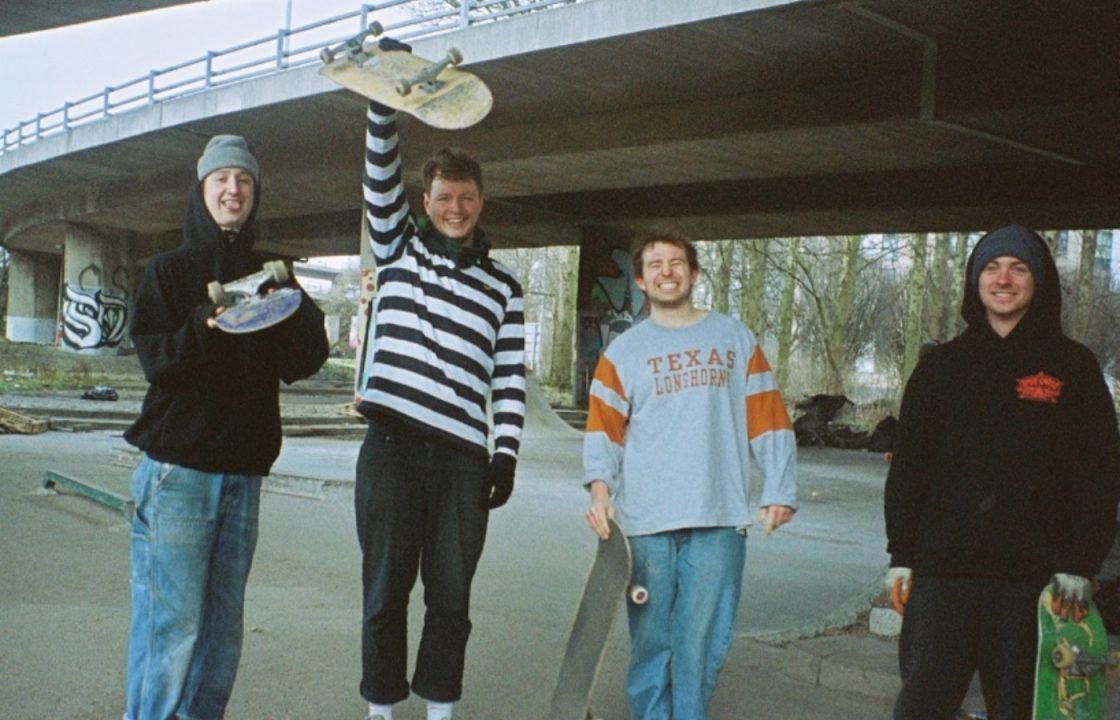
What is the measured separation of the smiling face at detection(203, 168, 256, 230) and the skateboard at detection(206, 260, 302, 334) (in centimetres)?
21

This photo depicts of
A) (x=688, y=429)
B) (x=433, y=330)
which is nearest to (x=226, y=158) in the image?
(x=433, y=330)

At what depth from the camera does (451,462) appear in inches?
146

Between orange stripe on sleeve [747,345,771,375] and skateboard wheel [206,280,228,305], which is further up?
skateboard wheel [206,280,228,305]

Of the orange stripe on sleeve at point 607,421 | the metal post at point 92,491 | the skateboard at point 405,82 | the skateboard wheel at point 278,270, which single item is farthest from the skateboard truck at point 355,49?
the metal post at point 92,491

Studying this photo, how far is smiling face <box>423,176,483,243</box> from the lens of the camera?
3.81m

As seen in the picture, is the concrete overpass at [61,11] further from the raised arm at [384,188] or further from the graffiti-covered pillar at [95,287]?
the graffiti-covered pillar at [95,287]

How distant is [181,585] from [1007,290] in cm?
268

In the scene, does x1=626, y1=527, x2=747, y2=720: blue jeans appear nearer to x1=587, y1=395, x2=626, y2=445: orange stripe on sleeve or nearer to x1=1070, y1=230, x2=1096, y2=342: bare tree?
x1=587, y1=395, x2=626, y2=445: orange stripe on sleeve

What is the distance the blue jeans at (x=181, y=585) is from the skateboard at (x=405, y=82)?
4.61ft

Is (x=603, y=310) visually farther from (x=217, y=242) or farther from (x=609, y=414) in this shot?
(x=217, y=242)

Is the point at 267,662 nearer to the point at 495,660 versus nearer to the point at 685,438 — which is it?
the point at 495,660

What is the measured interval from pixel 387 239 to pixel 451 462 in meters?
0.87

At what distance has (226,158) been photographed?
131 inches

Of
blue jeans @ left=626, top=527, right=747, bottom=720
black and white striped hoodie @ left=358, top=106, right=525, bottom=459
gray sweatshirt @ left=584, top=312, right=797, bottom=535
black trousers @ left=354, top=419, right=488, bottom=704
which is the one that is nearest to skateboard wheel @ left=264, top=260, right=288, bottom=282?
black and white striped hoodie @ left=358, top=106, right=525, bottom=459
